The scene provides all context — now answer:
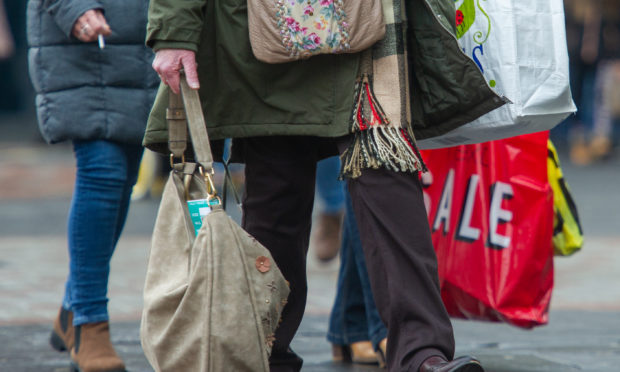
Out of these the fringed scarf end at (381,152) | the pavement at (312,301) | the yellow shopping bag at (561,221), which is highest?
the fringed scarf end at (381,152)

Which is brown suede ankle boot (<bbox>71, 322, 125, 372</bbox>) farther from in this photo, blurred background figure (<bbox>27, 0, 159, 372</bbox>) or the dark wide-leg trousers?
the dark wide-leg trousers

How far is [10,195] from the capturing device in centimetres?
981

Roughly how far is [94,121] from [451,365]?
4.89 ft

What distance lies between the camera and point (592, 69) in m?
12.1

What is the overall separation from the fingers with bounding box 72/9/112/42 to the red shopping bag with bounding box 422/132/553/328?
1163mm

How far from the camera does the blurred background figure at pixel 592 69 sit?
11570mm

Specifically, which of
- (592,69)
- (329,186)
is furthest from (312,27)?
(592,69)

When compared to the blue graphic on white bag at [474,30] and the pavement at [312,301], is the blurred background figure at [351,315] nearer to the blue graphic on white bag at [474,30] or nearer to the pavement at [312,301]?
the pavement at [312,301]

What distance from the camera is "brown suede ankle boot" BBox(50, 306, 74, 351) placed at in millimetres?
3574

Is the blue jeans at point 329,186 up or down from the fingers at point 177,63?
down

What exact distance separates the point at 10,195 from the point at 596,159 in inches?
257

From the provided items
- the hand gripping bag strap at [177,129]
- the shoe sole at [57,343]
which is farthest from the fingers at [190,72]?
the shoe sole at [57,343]

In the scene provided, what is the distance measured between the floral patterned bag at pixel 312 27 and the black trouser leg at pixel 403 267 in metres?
0.35

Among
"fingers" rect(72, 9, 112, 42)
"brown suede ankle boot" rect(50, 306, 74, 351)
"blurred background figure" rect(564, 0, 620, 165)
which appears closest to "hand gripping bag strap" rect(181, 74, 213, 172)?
"fingers" rect(72, 9, 112, 42)
